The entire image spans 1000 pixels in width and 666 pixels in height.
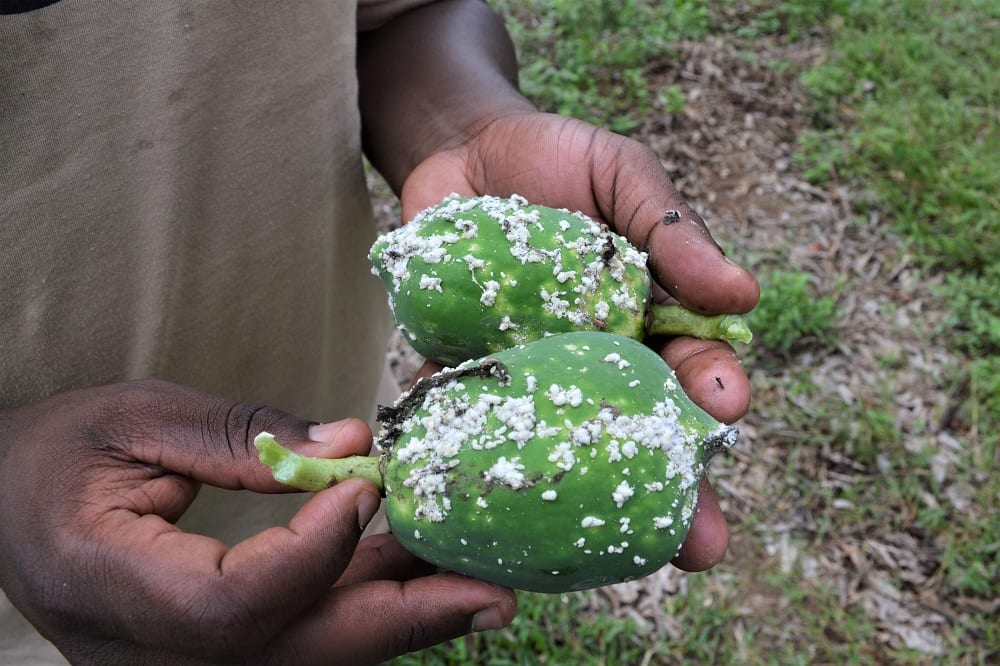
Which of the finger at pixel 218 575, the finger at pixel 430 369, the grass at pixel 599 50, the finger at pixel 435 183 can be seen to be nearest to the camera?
the finger at pixel 218 575

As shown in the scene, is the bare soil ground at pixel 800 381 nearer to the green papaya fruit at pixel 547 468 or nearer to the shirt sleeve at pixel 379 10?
the green papaya fruit at pixel 547 468

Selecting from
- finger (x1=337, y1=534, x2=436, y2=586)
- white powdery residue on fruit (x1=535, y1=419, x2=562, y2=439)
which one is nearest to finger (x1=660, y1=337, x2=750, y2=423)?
white powdery residue on fruit (x1=535, y1=419, x2=562, y2=439)

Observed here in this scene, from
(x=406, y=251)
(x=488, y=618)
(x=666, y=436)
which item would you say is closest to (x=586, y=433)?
(x=666, y=436)

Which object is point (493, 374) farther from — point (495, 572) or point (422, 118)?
point (422, 118)

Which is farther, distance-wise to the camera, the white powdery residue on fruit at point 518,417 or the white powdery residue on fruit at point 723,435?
the white powdery residue on fruit at point 723,435

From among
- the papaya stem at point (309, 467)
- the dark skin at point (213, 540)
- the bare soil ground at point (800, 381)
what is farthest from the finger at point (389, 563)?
the bare soil ground at point (800, 381)

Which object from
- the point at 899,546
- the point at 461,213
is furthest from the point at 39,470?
the point at 899,546
